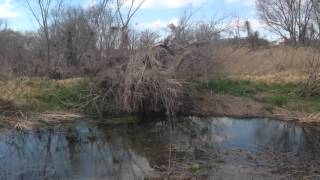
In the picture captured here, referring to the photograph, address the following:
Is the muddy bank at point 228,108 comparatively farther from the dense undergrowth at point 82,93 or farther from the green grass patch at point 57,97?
the green grass patch at point 57,97

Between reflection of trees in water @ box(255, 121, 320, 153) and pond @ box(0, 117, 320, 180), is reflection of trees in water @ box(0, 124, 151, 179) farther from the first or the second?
reflection of trees in water @ box(255, 121, 320, 153)

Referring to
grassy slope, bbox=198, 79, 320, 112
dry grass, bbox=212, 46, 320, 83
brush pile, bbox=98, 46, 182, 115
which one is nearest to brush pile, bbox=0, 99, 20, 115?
brush pile, bbox=98, 46, 182, 115

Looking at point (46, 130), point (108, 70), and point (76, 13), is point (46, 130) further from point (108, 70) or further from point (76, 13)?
point (76, 13)

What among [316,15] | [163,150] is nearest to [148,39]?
[163,150]

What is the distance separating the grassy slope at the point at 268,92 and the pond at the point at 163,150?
1747mm

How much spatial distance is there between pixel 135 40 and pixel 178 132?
21.5ft

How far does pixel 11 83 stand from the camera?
18.8 metres

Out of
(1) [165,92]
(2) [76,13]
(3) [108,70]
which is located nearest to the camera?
(1) [165,92]

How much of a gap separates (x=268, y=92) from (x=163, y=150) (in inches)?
349

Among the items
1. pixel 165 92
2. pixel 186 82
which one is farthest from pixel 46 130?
pixel 186 82

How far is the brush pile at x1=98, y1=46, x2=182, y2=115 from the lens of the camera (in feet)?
54.5

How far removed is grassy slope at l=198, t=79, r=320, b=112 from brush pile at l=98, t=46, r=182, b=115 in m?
2.31

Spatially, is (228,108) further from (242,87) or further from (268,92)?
(268,92)

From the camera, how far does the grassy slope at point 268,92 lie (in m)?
18.0
